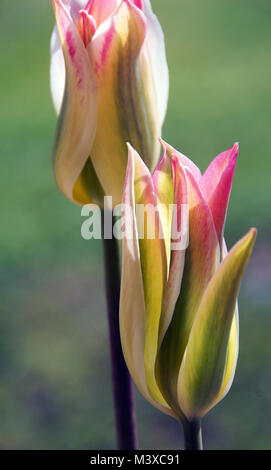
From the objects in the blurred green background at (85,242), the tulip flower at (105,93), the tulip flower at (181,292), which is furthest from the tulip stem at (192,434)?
the blurred green background at (85,242)

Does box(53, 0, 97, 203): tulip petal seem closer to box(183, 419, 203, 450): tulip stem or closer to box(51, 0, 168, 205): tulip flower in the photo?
box(51, 0, 168, 205): tulip flower

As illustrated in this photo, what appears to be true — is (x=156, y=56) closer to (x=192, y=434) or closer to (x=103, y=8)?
(x=103, y=8)

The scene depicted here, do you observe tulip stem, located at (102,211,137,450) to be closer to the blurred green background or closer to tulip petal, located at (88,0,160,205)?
tulip petal, located at (88,0,160,205)

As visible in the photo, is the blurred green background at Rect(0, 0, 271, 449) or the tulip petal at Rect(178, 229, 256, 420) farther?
the blurred green background at Rect(0, 0, 271, 449)

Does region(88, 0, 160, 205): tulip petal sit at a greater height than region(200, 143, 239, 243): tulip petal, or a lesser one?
greater

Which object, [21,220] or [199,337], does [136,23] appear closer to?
[199,337]

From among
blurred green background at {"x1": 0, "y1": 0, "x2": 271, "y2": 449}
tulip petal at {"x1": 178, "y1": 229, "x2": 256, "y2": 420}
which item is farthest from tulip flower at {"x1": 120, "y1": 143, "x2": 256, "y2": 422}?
blurred green background at {"x1": 0, "y1": 0, "x2": 271, "y2": 449}

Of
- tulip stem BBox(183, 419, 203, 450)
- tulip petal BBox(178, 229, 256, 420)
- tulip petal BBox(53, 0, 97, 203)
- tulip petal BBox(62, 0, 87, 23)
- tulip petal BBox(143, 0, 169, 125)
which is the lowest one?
tulip stem BBox(183, 419, 203, 450)
